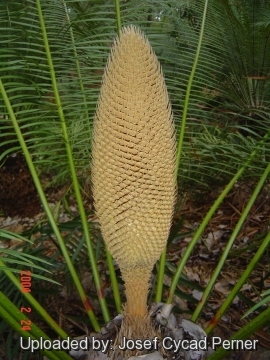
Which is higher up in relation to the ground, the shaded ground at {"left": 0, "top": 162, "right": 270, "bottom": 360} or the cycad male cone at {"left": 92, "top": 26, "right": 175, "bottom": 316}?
the cycad male cone at {"left": 92, "top": 26, "right": 175, "bottom": 316}

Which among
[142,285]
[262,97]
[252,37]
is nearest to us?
[142,285]

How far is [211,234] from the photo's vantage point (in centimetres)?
224

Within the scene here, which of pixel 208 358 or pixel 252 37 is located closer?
pixel 208 358

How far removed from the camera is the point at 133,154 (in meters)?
0.81

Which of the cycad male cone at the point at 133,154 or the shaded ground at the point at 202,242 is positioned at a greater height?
the cycad male cone at the point at 133,154

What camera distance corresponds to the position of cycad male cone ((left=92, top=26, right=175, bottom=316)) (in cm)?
77

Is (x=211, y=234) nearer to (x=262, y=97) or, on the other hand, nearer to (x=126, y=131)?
(x=262, y=97)

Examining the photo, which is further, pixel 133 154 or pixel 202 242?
pixel 202 242

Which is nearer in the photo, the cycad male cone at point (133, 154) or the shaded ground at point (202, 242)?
the cycad male cone at point (133, 154)

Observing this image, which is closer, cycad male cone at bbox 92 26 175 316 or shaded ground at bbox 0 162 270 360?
cycad male cone at bbox 92 26 175 316

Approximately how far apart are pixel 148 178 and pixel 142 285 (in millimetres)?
267

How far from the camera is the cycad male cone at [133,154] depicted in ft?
2.53

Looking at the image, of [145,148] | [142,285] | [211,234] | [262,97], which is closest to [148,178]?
[145,148]

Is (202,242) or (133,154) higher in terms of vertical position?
(133,154)
